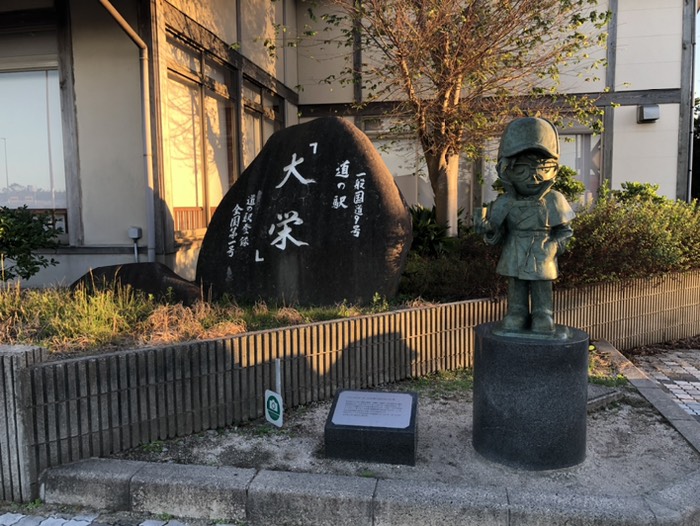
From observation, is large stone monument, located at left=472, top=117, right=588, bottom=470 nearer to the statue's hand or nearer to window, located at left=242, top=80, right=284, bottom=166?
the statue's hand

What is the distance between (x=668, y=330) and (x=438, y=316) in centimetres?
437

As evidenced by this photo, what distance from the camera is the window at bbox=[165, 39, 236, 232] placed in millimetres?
8305

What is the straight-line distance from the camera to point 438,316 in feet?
17.8

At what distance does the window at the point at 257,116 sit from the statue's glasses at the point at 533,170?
7950 mm

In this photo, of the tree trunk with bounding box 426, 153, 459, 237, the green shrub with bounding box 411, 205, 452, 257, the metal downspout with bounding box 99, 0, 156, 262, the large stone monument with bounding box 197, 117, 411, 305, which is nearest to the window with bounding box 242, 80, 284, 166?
the metal downspout with bounding box 99, 0, 156, 262

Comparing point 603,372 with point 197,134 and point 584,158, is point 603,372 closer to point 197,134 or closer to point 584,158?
point 197,134

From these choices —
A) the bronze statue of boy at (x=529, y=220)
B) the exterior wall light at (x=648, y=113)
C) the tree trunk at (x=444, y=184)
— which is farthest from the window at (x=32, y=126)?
the exterior wall light at (x=648, y=113)

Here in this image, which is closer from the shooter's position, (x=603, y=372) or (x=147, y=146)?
(x=603, y=372)

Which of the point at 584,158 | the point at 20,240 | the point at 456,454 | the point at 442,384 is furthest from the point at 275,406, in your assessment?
the point at 584,158

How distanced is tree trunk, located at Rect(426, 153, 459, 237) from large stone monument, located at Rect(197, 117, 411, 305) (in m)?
2.71

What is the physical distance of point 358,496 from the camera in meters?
3.04

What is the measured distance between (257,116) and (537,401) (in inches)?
392

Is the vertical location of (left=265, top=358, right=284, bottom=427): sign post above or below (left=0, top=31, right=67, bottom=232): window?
below

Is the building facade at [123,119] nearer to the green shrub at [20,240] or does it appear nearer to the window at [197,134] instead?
the window at [197,134]
